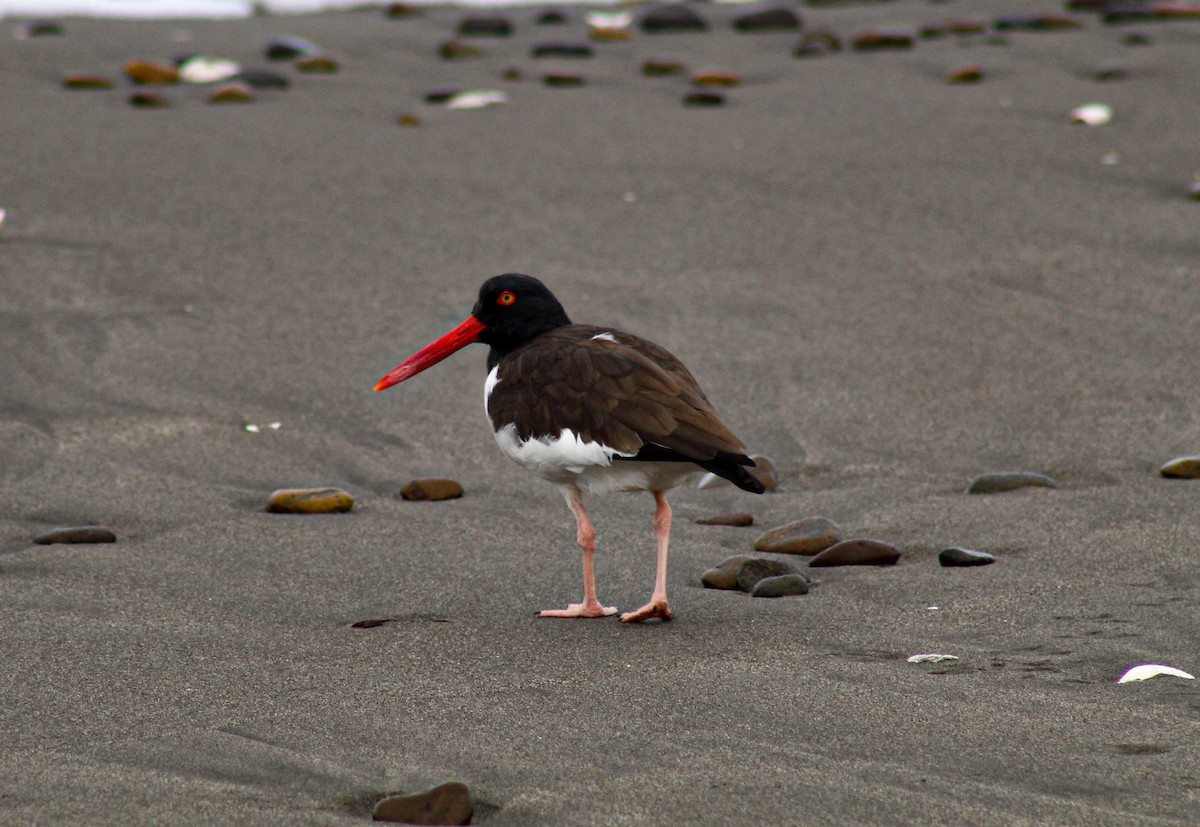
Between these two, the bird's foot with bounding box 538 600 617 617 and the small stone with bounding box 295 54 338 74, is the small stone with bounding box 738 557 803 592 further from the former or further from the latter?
the small stone with bounding box 295 54 338 74

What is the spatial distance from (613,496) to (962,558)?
1.52 metres

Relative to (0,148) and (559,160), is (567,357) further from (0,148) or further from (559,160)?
(0,148)

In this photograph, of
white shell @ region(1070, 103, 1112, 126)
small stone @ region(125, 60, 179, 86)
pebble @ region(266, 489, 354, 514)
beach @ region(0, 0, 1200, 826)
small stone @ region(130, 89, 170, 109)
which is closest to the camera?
beach @ region(0, 0, 1200, 826)

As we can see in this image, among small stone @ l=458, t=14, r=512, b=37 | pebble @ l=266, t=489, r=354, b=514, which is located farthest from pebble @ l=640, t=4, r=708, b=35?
pebble @ l=266, t=489, r=354, b=514

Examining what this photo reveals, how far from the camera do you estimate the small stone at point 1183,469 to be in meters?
5.10

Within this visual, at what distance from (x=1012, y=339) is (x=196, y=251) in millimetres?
4034

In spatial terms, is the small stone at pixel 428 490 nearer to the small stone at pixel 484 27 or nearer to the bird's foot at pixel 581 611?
the bird's foot at pixel 581 611

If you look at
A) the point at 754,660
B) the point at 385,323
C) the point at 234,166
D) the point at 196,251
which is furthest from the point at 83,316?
the point at 754,660

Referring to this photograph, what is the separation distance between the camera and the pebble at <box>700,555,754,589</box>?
4.33 metres

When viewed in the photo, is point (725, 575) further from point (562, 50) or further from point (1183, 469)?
point (562, 50)

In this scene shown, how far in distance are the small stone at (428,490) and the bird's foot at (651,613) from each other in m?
1.38

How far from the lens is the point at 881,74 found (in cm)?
959

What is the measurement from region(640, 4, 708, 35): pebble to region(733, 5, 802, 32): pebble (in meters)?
0.31

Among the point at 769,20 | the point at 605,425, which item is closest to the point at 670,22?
the point at 769,20
